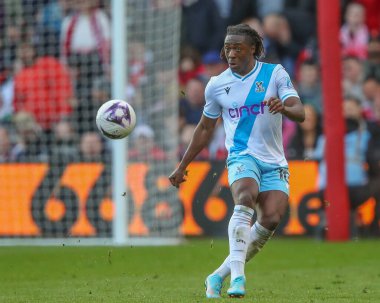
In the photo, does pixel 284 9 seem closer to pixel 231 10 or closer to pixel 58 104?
pixel 231 10

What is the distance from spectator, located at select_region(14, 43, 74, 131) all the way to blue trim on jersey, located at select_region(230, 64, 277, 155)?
29.0 ft

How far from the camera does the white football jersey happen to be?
339 inches

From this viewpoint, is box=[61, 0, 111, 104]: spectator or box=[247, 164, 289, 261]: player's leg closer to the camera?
box=[247, 164, 289, 261]: player's leg

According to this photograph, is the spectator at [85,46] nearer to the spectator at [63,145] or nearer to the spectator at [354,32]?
the spectator at [63,145]

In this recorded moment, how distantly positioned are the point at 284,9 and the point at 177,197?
4.76m

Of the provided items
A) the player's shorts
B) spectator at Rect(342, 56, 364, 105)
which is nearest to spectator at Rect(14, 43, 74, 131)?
spectator at Rect(342, 56, 364, 105)

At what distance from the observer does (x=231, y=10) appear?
1964 cm

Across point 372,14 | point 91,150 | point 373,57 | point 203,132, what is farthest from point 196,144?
point 372,14

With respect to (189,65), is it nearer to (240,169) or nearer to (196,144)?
(196,144)

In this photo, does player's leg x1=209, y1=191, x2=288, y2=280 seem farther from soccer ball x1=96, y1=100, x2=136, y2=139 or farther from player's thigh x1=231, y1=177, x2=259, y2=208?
soccer ball x1=96, y1=100, x2=136, y2=139

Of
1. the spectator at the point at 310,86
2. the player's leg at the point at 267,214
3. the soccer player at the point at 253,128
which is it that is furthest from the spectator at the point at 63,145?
the player's leg at the point at 267,214

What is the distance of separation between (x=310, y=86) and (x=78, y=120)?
13.1 feet

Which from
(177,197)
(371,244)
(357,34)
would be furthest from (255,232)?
(357,34)

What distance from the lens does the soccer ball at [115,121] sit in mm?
9133
